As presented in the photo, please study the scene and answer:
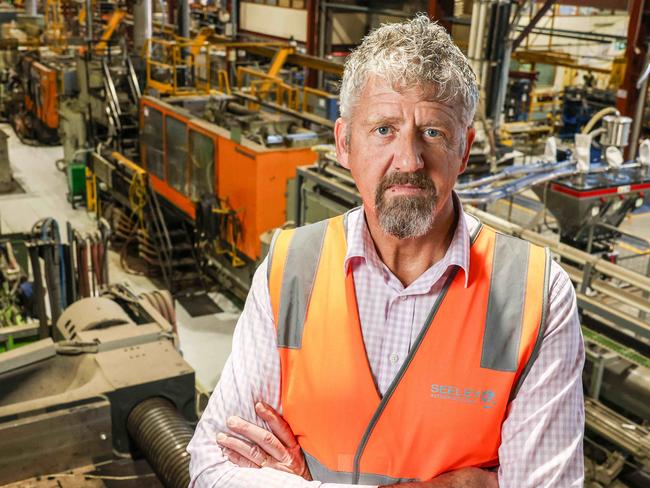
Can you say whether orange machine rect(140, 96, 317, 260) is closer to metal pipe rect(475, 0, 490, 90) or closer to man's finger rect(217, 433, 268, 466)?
metal pipe rect(475, 0, 490, 90)

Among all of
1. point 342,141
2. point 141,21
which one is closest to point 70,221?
point 141,21

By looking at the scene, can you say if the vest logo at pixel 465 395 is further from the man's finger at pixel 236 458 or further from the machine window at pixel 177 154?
the machine window at pixel 177 154

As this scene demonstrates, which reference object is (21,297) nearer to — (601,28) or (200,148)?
(200,148)

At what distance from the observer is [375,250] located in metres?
1.80

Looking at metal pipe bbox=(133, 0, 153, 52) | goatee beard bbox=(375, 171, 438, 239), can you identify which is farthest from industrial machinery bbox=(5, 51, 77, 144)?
goatee beard bbox=(375, 171, 438, 239)

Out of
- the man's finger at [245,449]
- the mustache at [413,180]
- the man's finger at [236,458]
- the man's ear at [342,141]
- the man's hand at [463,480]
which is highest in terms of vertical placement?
the man's ear at [342,141]

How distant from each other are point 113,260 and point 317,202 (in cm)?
409

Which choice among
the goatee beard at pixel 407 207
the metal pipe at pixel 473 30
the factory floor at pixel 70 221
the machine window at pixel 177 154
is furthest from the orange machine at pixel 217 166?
the goatee beard at pixel 407 207

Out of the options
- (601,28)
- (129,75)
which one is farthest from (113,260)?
(601,28)

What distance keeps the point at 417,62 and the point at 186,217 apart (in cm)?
762

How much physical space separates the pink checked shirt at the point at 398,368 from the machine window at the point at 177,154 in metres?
7.23

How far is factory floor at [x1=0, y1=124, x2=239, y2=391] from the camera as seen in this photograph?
23.9 feet

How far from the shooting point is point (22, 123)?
1578cm

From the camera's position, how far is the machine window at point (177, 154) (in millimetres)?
8852
